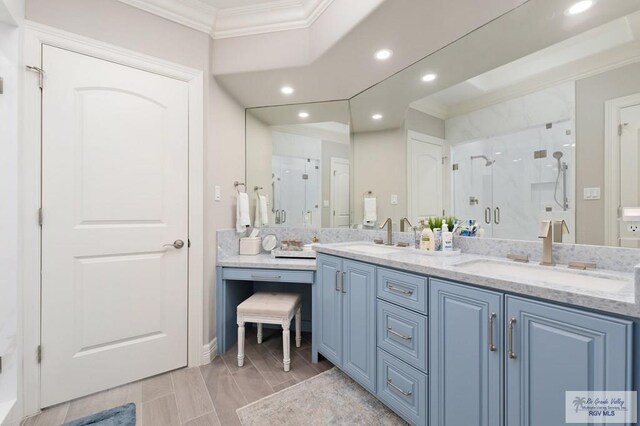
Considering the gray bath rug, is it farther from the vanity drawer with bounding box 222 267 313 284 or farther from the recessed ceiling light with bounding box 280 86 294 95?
the recessed ceiling light with bounding box 280 86 294 95

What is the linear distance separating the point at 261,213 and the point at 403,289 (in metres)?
1.68

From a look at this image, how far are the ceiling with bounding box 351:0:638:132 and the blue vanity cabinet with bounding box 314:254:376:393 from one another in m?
1.24

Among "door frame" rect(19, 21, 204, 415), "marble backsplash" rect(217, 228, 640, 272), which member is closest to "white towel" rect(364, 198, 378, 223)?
"marble backsplash" rect(217, 228, 640, 272)

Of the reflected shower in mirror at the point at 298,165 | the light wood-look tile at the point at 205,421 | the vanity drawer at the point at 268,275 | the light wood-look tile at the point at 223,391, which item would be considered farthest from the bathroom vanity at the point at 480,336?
the reflected shower in mirror at the point at 298,165

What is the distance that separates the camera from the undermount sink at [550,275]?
41.0 inches

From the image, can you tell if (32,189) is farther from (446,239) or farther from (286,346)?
(446,239)

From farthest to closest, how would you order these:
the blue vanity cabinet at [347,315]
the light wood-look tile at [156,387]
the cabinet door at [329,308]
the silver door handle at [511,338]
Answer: the cabinet door at [329,308], the light wood-look tile at [156,387], the blue vanity cabinet at [347,315], the silver door handle at [511,338]

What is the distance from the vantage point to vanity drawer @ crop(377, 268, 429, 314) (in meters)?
1.29

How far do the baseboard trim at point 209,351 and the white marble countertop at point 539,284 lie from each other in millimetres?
1456

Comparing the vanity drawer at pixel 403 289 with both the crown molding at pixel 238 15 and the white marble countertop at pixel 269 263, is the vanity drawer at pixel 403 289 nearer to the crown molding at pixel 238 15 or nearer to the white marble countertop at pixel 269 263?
the white marble countertop at pixel 269 263

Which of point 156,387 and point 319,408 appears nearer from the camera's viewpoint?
point 319,408

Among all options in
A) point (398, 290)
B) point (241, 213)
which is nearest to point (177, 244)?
point (241, 213)

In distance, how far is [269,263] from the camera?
213 cm

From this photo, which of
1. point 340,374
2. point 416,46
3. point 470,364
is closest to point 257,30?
point 416,46
